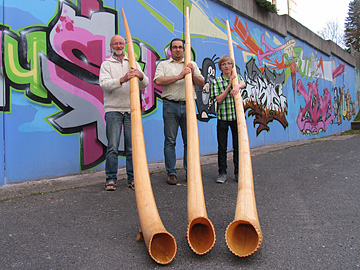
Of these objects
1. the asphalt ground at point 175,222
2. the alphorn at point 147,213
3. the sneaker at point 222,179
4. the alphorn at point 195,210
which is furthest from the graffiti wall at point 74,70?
the alphorn at point 147,213

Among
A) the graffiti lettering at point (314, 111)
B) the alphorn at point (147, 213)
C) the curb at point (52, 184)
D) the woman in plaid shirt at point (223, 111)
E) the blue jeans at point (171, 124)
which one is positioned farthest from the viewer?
the graffiti lettering at point (314, 111)

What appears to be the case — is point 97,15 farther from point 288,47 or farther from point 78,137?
point 288,47

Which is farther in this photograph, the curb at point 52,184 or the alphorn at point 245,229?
the curb at point 52,184

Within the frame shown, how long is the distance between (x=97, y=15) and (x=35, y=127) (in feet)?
7.25

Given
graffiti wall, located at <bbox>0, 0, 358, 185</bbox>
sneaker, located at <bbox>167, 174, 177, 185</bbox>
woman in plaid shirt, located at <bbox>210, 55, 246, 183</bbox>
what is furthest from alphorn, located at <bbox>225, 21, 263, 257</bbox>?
graffiti wall, located at <bbox>0, 0, 358, 185</bbox>

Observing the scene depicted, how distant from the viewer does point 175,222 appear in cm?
284

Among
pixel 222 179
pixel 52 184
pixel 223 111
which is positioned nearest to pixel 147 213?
pixel 222 179

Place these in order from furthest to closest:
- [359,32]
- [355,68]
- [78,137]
A: [359,32], [355,68], [78,137]

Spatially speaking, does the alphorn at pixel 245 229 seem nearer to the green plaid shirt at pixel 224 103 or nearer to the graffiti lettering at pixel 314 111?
the green plaid shirt at pixel 224 103

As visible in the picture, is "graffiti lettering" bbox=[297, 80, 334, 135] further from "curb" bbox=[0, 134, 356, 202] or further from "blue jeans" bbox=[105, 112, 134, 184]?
"blue jeans" bbox=[105, 112, 134, 184]

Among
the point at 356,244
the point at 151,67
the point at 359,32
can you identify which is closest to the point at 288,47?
the point at 151,67

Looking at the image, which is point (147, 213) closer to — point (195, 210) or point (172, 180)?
point (195, 210)

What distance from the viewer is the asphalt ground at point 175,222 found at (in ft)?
6.89

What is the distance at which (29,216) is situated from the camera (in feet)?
10.0
